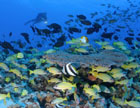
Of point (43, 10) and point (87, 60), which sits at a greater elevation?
point (43, 10)

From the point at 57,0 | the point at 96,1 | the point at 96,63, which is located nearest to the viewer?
the point at 96,63

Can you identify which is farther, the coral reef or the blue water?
the blue water

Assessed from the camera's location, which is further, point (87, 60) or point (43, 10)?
point (43, 10)

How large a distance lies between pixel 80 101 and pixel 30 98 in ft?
4.31

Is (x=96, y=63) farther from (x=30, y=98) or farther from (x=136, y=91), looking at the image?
(x=30, y=98)

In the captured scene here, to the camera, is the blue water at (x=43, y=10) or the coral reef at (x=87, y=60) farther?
the blue water at (x=43, y=10)

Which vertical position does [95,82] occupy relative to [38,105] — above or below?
above

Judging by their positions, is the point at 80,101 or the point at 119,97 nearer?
the point at 80,101

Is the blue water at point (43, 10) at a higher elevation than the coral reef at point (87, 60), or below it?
higher

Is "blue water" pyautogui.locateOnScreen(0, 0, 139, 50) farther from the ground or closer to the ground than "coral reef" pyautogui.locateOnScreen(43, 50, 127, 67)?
farther from the ground

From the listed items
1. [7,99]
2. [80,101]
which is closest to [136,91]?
[80,101]

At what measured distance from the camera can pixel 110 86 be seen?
4.67 meters

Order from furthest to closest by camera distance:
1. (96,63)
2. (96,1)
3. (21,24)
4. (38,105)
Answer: (21,24), (96,1), (96,63), (38,105)

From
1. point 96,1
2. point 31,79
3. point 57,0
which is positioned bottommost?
point 31,79
